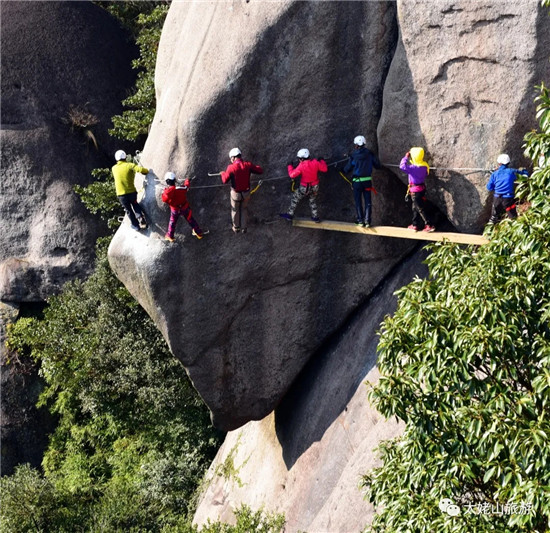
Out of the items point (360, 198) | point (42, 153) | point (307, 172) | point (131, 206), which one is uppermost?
point (42, 153)

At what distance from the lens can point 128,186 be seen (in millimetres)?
16047

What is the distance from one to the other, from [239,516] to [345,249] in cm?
600

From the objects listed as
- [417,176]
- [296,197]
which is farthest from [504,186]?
[296,197]

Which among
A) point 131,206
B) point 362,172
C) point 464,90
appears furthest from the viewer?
point 131,206

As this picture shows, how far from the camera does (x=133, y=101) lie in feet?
74.7

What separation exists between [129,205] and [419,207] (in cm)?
561

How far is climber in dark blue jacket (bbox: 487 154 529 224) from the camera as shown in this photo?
1398 centimetres

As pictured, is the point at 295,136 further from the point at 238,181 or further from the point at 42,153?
the point at 42,153

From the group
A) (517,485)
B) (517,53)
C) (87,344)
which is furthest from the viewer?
(87,344)

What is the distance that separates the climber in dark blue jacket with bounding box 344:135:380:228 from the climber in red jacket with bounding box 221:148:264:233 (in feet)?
5.83

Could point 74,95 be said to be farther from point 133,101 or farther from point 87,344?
point 87,344

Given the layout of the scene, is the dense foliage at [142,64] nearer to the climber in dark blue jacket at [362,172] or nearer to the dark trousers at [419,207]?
the climber in dark blue jacket at [362,172]

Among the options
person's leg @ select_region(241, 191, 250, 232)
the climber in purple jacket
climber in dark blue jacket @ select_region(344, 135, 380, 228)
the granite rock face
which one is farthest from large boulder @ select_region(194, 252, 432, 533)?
person's leg @ select_region(241, 191, 250, 232)

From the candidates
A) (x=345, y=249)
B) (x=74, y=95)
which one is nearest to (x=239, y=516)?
(x=345, y=249)
